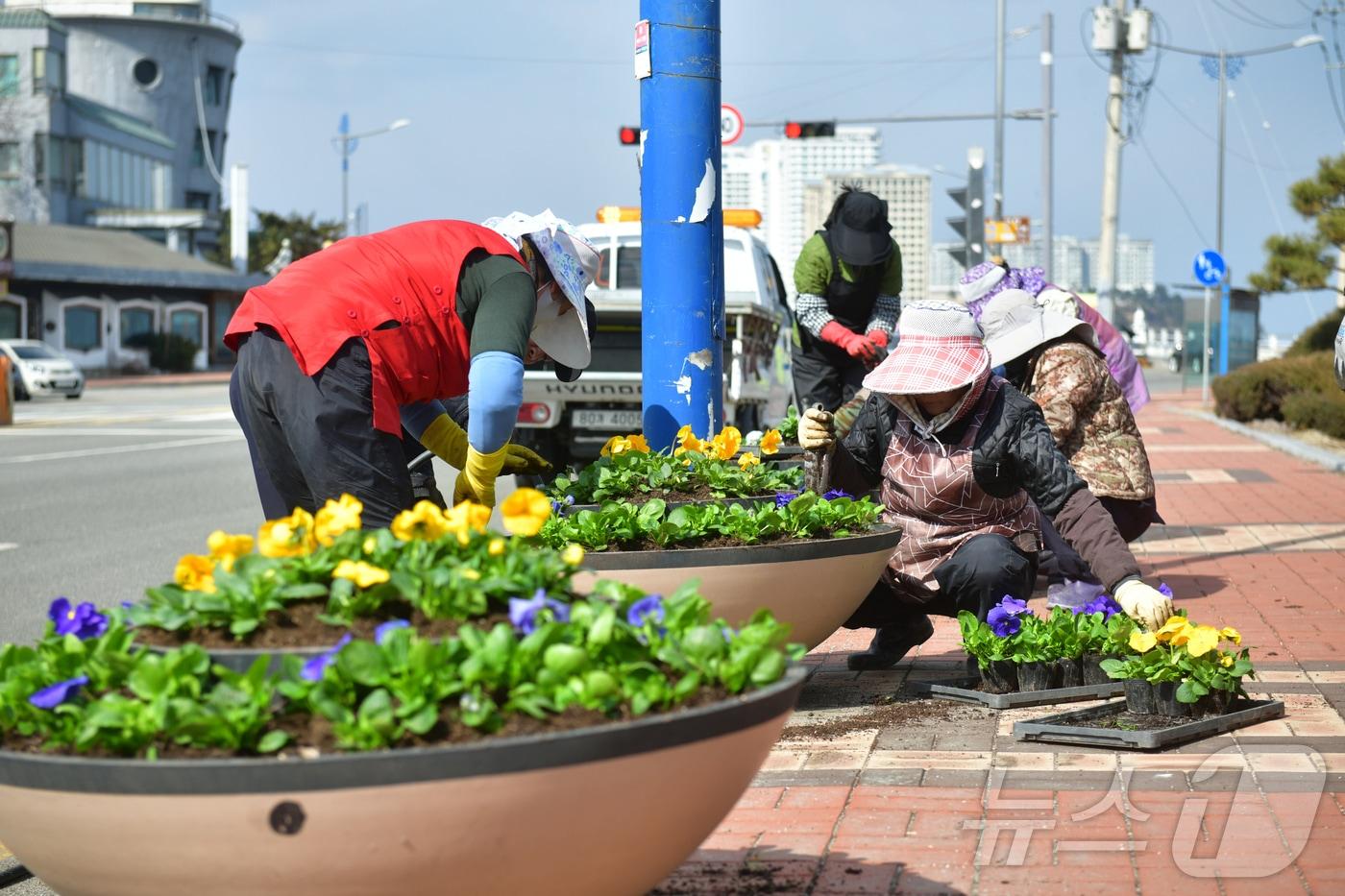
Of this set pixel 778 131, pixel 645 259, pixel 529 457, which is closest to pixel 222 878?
pixel 529 457

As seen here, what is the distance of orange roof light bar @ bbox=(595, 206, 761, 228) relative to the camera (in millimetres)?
14594

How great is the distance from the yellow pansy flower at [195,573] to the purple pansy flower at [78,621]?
0.14 meters

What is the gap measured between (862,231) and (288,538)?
5637 mm

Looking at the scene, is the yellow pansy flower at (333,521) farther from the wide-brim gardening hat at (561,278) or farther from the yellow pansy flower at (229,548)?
the wide-brim gardening hat at (561,278)

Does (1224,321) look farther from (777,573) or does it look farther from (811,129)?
(777,573)

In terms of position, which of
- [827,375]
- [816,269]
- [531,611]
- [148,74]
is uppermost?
[148,74]

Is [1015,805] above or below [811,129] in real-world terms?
below

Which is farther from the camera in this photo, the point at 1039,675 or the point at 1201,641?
the point at 1039,675

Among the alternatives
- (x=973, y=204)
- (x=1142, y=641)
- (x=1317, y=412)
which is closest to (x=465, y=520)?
(x=1142, y=641)

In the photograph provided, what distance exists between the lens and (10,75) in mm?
67938

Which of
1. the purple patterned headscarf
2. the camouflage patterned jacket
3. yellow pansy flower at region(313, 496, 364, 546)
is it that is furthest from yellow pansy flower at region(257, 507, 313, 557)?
the purple patterned headscarf

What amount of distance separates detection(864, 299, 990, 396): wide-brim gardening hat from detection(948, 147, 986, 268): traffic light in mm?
13048

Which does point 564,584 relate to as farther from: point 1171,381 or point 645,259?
point 1171,381

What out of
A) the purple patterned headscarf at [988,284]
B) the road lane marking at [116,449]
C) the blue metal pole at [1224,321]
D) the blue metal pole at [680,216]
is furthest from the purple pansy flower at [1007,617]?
the blue metal pole at [1224,321]
